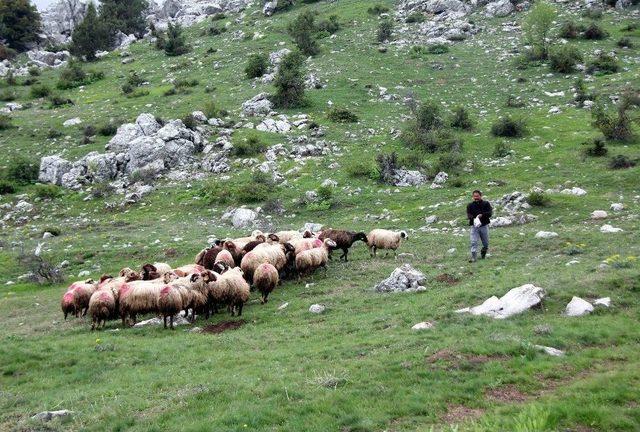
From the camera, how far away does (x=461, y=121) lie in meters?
42.5

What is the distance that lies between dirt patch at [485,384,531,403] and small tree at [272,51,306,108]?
41.9m

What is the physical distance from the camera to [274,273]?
1875 centimetres

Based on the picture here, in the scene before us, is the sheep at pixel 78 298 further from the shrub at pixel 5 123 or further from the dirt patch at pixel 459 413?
the shrub at pixel 5 123

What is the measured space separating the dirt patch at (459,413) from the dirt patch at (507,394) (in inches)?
21.9

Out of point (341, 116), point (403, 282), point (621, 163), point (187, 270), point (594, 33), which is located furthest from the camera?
point (594, 33)

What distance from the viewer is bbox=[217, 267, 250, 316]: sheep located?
17297 millimetres

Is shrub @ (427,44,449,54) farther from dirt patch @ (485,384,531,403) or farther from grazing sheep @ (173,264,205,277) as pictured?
dirt patch @ (485,384,531,403)

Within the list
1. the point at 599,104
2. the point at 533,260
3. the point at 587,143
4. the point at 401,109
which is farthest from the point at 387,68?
the point at 533,260

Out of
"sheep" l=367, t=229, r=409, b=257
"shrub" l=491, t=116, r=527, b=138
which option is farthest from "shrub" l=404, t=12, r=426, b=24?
"sheep" l=367, t=229, r=409, b=257

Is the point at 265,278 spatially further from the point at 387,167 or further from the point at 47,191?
the point at 47,191

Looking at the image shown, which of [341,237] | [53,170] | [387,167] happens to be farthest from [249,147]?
[341,237]

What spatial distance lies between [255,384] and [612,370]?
6814 mm

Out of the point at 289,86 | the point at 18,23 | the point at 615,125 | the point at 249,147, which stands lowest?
the point at 615,125

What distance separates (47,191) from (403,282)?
32.2 m
